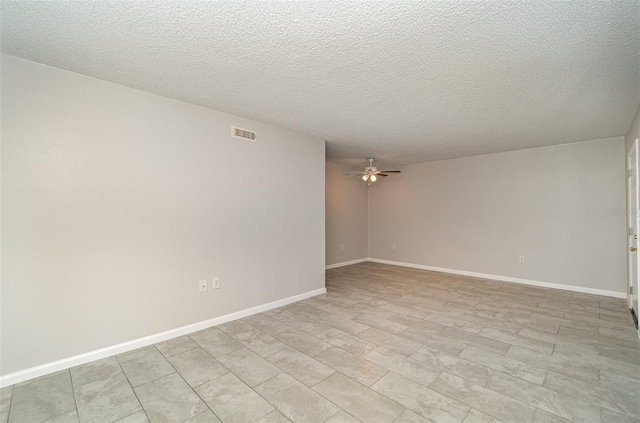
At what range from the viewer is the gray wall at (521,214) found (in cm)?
454

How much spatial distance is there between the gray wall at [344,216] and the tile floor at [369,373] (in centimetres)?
310

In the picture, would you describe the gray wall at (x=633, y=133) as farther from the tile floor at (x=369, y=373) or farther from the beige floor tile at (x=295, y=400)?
the beige floor tile at (x=295, y=400)

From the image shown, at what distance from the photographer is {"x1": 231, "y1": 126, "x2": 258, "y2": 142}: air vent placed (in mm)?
3521

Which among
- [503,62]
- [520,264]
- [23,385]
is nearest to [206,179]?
[23,385]

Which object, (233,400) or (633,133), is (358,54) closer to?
(233,400)

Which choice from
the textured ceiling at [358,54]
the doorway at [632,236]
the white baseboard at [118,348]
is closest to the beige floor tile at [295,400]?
the white baseboard at [118,348]

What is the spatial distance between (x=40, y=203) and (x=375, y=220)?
6.59 m

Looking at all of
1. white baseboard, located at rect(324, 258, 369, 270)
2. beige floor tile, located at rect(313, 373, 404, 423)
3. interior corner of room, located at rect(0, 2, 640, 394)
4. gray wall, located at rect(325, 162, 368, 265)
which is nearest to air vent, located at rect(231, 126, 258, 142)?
interior corner of room, located at rect(0, 2, 640, 394)

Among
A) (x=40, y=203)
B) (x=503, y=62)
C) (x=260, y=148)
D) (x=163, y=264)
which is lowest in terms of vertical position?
(x=163, y=264)

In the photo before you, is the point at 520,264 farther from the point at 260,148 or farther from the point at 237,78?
the point at 237,78

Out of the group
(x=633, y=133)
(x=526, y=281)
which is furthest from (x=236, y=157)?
(x=526, y=281)

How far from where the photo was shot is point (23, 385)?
216cm

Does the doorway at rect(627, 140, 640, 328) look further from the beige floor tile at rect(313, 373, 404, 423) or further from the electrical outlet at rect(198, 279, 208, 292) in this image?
the electrical outlet at rect(198, 279, 208, 292)

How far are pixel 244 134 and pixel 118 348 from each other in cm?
268
